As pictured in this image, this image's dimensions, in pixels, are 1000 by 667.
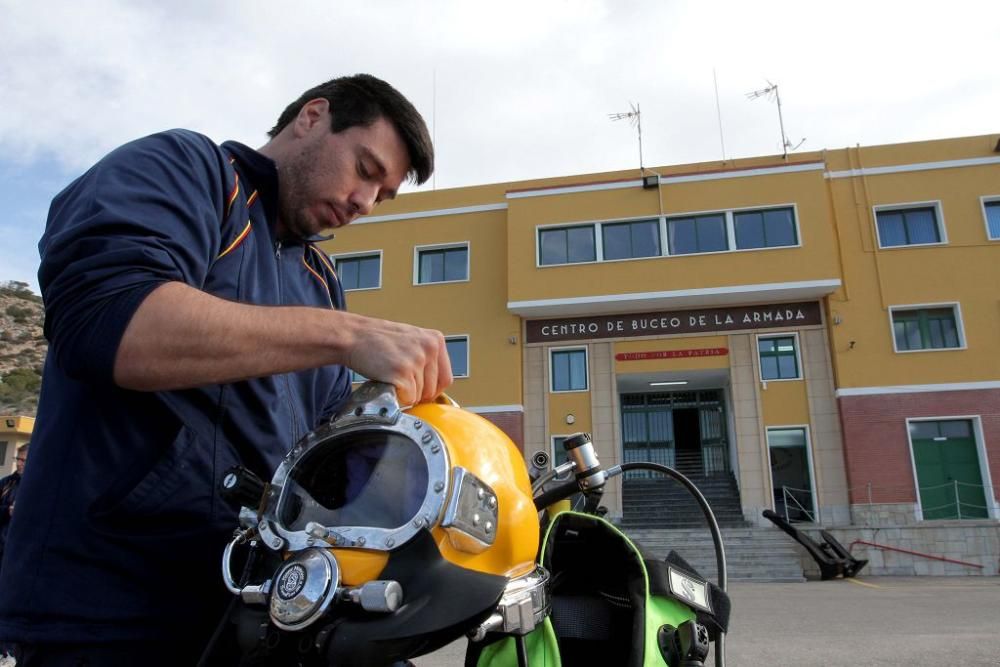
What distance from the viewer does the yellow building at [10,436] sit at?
1032 inches

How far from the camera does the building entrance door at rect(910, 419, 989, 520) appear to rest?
1653 cm

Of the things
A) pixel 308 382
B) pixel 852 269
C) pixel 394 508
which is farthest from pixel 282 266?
pixel 852 269

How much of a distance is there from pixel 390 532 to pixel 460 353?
1946cm

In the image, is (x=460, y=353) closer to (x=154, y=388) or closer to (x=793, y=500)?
(x=793, y=500)

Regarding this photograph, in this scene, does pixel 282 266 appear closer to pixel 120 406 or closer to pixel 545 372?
pixel 120 406

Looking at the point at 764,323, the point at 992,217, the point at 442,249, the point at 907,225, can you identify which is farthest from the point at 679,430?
the point at 992,217

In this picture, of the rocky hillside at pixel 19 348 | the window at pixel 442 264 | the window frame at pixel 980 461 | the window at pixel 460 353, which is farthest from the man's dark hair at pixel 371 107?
the rocky hillside at pixel 19 348

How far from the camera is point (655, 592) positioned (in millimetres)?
1235

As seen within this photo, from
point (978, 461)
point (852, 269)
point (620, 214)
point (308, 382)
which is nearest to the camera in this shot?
point (308, 382)

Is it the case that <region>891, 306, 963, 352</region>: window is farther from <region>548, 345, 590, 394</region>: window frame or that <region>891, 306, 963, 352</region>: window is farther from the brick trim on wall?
<region>548, 345, 590, 394</region>: window frame

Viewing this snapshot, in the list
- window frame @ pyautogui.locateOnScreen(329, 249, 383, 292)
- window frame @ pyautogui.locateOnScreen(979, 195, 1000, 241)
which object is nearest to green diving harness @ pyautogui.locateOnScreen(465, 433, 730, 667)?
window frame @ pyautogui.locateOnScreen(329, 249, 383, 292)

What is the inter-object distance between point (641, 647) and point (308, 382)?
0.89 meters

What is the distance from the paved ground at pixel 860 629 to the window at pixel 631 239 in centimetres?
1069

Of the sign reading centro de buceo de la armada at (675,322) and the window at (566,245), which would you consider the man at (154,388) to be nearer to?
the sign reading centro de buceo de la armada at (675,322)
